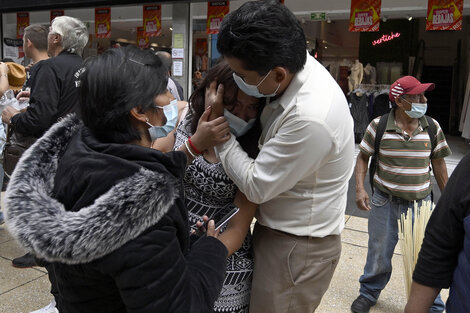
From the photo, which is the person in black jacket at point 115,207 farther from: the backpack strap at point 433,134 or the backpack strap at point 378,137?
the backpack strap at point 433,134

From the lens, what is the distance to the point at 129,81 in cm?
134

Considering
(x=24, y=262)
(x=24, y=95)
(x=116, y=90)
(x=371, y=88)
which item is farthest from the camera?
(x=371, y=88)

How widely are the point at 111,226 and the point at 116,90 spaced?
15.8 inches

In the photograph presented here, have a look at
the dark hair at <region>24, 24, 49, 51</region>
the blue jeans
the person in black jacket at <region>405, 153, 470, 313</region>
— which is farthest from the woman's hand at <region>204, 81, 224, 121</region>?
the dark hair at <region>24, 24, 49, 51</region>

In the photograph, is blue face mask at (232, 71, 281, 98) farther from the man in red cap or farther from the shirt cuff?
the man in red cap

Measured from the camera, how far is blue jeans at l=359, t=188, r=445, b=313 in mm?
3525

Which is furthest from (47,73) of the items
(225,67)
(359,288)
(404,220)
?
(359,288)

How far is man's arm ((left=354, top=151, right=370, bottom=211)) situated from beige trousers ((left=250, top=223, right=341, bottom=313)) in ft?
5.66

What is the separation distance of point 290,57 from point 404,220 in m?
2.04

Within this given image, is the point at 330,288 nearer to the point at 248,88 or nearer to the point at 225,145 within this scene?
the point at 225,145

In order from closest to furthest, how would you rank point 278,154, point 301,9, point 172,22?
point 278,154, point 301,9, point 172,22

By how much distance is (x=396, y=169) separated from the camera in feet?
11.4

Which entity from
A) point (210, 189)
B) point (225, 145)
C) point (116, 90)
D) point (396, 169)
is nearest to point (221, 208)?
point (210, 189)

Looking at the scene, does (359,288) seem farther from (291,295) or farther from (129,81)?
(129,81)
